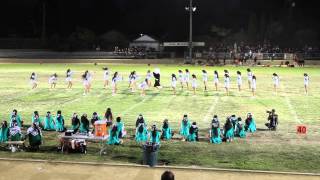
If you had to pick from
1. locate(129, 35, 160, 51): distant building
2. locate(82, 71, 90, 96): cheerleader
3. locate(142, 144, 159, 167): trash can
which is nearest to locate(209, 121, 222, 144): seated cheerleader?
locate(142, 144, 159, 167): trash can

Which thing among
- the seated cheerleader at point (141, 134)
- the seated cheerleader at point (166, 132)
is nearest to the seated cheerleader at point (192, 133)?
Result: the seated cheerleader at point (166, 132)

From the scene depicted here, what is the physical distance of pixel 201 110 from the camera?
27.3 m

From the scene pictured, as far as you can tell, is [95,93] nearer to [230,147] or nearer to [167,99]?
[167,99]

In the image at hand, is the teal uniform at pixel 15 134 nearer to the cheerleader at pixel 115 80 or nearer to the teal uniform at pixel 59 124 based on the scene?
the teal uniform at pixel 59 124

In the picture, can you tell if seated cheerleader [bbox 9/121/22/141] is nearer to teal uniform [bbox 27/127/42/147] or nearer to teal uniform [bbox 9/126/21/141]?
teal uniform [bbox 9/126/21/141]

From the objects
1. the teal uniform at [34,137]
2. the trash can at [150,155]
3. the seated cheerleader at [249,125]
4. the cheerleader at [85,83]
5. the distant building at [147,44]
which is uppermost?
the distant building at [147,44]

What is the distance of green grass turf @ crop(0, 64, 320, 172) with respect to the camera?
54.9ft

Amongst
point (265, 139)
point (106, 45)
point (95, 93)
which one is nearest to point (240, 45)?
point (106, 45)

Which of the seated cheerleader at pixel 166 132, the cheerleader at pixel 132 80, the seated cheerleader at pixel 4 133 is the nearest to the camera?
the seated cheerleader at pixel 4 133

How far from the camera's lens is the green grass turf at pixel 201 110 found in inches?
658

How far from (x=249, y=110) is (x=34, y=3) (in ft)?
241

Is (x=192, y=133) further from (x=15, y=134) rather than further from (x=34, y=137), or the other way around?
(x=15, y=134)

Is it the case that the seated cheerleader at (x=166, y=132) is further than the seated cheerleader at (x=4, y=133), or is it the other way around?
the seated cheerleader at (x=166, y=132)

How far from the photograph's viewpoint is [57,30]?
89125mm
